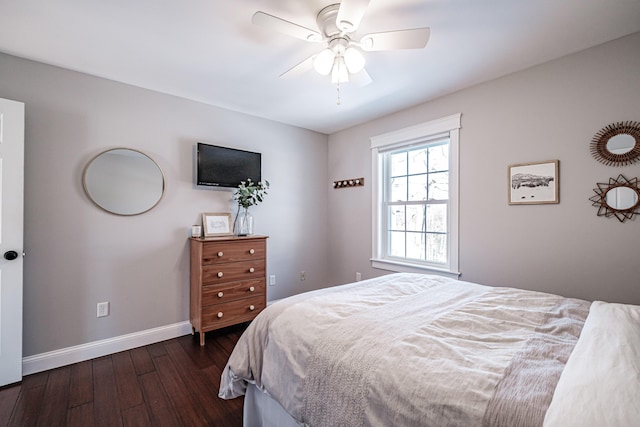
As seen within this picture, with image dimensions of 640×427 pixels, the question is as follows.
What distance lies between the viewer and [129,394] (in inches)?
73.9

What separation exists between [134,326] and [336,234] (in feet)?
8.23

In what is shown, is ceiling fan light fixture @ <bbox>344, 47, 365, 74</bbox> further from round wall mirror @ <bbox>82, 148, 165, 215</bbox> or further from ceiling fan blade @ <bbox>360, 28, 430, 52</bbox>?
round wall mirror @ <bbox>82, 148, 165, 215</bbox>

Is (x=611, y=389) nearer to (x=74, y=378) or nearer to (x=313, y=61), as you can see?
(x=313, y=61)

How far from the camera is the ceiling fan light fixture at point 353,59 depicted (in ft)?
5.32

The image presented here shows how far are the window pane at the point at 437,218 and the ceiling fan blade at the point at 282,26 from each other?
2.09 metres

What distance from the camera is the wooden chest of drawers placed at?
2.62 m

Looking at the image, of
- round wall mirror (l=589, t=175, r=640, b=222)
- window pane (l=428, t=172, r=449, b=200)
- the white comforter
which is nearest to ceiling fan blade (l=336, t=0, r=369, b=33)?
the white comforter

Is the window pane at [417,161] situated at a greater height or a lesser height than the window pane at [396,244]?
greater

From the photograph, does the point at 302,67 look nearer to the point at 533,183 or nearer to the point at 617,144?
the point at 533,183

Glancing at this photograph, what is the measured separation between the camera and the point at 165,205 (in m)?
2.76

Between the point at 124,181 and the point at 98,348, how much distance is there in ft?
4.80

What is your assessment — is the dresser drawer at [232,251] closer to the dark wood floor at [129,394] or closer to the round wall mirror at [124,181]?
the round wall mirror at [124,181]

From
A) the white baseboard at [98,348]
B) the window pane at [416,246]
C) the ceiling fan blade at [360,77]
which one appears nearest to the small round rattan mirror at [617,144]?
the window pane at [416,246]

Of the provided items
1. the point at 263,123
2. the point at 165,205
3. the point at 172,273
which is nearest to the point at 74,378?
the point at 172,273
